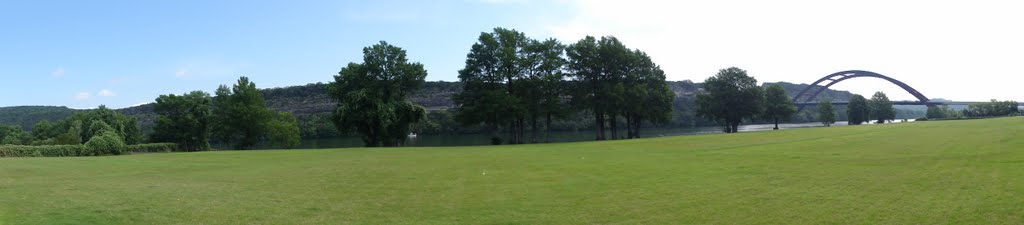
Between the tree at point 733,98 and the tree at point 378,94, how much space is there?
50523 mm

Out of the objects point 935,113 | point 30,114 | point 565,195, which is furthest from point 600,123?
point 30,114

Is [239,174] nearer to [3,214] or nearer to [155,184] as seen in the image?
[155,184]

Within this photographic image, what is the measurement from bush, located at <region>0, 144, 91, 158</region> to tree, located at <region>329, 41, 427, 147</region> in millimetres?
23982

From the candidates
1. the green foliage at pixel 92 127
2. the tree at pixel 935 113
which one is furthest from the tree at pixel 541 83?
the tree at pixel 935 113

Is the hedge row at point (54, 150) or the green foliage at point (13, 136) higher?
the green foliage at point (13, 136)

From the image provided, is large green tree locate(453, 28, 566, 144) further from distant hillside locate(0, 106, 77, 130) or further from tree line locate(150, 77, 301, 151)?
distant hillside locate(0, 106, 77, 130)

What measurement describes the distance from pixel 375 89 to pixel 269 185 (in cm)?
4957

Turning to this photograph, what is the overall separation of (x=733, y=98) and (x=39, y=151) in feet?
280

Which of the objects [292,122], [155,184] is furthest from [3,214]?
[292,122]

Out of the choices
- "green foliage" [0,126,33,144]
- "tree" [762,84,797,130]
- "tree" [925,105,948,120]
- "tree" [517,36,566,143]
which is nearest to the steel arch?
"tree" [925,105,948,120]

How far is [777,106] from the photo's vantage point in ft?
331

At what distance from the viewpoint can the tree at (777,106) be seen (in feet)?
329

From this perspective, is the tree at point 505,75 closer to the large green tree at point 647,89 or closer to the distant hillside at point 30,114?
the large green tree at point 647,89

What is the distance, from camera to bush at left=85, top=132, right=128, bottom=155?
43.7 meters
